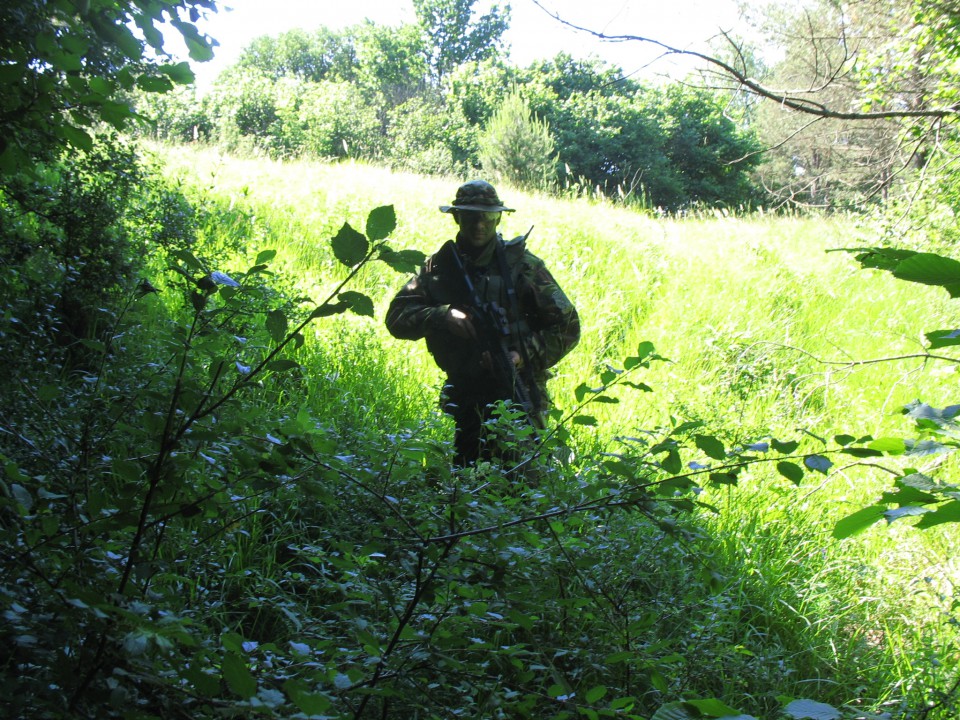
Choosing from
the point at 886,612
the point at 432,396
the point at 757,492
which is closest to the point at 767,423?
the point at 757,492

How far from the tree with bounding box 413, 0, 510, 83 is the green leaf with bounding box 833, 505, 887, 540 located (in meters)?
48.9

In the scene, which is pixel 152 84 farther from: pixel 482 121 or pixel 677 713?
pixel 482 121

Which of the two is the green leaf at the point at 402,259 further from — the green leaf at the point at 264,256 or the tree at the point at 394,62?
the tree at the point at 394,62

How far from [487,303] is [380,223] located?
111 inches

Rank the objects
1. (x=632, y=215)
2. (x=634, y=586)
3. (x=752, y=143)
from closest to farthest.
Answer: (x=634, y=586)
(x=632, y=215)
(x=752, y=143)

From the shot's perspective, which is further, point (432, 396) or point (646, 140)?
point (646, 140)

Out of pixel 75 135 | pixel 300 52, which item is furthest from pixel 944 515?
pixel 300 52

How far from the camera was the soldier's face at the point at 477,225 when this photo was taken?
3922mm

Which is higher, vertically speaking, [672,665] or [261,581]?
[261,581]

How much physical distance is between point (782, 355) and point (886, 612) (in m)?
3.54

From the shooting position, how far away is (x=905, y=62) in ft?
21.5

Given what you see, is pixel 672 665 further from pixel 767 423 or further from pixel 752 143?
pixel 752 143

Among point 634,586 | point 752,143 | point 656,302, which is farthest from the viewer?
point 752,143

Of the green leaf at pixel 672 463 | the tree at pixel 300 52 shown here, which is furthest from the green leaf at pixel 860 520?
the tree at pixel 300 52
